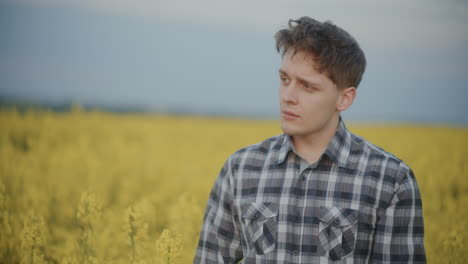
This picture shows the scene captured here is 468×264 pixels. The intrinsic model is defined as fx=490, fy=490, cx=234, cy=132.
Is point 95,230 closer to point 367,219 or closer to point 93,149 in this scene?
point 367,219

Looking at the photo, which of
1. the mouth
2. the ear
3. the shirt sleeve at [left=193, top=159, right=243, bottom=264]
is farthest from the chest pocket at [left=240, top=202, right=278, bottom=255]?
the ear

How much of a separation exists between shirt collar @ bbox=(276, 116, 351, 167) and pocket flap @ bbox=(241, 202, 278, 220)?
0.60ft

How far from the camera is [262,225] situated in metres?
1.97

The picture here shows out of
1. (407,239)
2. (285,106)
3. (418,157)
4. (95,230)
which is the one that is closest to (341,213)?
(407,239)

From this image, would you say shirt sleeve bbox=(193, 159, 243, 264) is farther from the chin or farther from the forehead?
the forehead

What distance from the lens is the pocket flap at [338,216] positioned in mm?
1864

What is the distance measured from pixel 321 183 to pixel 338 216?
0.15 metres

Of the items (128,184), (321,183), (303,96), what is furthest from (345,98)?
(128,184)

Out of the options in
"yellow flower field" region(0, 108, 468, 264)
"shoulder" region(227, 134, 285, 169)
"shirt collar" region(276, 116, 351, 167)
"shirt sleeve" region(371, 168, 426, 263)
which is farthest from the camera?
"yellow flower field" region(0, 108, 468, 264)

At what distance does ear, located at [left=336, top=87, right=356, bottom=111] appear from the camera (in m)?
2.00

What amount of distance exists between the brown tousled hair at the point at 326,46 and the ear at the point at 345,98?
2cm

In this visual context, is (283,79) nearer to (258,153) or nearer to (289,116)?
(289,116)

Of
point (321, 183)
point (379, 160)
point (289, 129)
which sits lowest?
point (321, 183)

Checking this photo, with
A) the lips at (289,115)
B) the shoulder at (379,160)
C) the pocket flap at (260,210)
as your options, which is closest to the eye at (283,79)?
the lips at (289,115)
